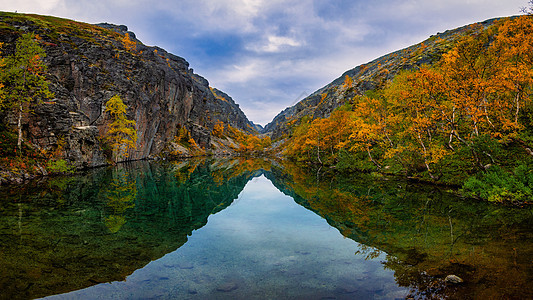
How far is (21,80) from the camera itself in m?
31.0

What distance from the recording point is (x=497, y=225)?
1263 centimetres

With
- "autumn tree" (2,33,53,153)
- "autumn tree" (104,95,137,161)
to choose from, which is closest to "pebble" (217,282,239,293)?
"autumn tree" (2,33,53,153)

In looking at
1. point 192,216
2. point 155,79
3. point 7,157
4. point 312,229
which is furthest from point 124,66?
point 312,229

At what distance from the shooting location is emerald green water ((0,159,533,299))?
725 centimetres

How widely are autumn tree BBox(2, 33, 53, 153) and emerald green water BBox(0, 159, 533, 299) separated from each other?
60.1 feet

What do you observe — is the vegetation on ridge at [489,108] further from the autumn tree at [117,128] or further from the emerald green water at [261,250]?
the autumn tree at [117,128]

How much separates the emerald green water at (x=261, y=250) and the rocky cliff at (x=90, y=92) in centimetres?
2048

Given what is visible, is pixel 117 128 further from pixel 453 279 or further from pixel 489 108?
pixel 489 108

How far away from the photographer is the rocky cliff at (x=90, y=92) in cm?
3588

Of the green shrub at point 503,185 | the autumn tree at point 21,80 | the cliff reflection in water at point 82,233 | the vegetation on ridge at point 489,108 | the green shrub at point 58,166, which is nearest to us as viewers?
the cliff reflection in water at point 82,233

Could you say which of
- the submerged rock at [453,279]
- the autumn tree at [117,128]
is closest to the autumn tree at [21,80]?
the autumn tree at [117,128]

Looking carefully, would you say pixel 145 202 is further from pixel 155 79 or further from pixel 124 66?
pixel 155 79

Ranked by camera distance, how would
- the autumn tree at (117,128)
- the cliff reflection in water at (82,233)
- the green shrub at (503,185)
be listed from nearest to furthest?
the cliff reflection in water at (82,233), the green shrub at (503,185), the autumn tree at (117,128)

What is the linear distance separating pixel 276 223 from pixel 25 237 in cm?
1282
